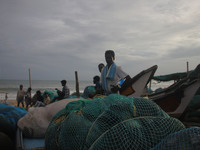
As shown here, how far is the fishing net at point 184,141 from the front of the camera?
3.29ft

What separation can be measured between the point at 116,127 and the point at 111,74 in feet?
9.01

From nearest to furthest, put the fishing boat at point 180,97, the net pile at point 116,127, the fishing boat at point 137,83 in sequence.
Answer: the net pile at point 116,127 → the fishing boat at point 180,97 → the fishing boat at point 137,83

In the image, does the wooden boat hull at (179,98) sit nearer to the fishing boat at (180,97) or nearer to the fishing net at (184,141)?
the fishing boat at (180,97)

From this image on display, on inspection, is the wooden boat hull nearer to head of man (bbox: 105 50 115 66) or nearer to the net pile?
head of man (bbox: 105 50 115 66)

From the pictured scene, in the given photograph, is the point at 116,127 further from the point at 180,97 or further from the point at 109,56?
the point at 180,97

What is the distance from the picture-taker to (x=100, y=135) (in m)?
1.50

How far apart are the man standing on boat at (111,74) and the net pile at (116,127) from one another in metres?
2.13

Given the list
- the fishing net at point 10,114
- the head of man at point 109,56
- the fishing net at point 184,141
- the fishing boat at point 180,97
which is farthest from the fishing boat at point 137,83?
the fishing net at point 184,141

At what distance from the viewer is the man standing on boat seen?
4129 millimetres

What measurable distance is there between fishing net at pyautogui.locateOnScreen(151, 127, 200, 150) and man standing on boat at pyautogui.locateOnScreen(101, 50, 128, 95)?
3008 mm

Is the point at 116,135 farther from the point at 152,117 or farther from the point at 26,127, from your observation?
the point at 26,127

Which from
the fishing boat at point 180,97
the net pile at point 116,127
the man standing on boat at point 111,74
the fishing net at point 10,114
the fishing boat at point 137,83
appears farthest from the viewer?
the fishing boat at point 137,83

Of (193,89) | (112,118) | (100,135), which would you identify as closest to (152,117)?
(112,118)

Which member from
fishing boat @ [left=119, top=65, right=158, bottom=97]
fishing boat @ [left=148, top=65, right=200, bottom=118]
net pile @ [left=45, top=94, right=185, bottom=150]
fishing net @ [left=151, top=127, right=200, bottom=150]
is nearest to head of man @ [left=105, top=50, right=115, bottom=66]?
fishing boat @ [left=119, top=65, right=158, bottom=97]
